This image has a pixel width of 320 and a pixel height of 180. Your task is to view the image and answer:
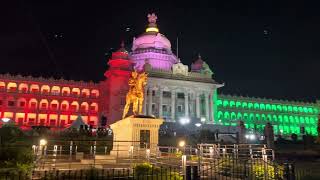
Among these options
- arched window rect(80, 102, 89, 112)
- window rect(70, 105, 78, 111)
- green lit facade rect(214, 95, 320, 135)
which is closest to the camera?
window rect(70, 105, 78, 111)

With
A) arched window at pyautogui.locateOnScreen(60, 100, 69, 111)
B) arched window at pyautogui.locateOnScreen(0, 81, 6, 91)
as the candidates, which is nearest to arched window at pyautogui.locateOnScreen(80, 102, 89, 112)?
arched window at pyautogui.locateOnScreen(60, 100, 69, 111)

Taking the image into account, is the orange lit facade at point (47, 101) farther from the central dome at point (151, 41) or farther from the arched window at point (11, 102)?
the central dome at point (151, 41)

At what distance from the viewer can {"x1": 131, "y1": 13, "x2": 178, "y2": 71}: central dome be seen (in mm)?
82938

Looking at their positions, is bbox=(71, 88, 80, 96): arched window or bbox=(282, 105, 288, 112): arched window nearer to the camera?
bbox=(71, 88, 80, 96): arched window

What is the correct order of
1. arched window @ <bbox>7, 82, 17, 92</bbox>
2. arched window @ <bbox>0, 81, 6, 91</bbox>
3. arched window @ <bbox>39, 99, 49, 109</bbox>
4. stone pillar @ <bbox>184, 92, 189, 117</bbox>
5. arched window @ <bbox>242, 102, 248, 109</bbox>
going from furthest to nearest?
arched window @ <bbox>242, 102, 248, 109</bbox>, stone pillar @ <bbox>184, 92, 189, 117</bbox>, arched window @ <bbox>39, 99, 49, 109</bbox>, arched window @ <bbox>7, 82, 17, 92</bbox>, arched window @ <bbox>0, 81, 6, 91</bbox>

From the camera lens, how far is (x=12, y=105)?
71062 mm

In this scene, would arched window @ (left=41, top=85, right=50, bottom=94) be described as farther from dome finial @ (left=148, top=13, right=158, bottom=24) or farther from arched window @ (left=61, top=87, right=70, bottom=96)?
dome finial @ (left=148, top=13, right=158, bottom=24)

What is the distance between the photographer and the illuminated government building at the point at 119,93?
70500 mm

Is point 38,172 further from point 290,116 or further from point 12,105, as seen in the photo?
point 290,116

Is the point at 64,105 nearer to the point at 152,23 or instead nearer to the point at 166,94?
the point at 166,94

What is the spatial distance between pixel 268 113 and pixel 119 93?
5191 cm

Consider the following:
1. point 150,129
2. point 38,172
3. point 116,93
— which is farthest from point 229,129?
point 38,172

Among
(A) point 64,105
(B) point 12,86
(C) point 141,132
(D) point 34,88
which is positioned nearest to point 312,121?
(A) point 64,105

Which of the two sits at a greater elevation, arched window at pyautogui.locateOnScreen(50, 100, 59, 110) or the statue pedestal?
arched window at pyautogui.locateOnScreen(50, 100, 59, 110)
